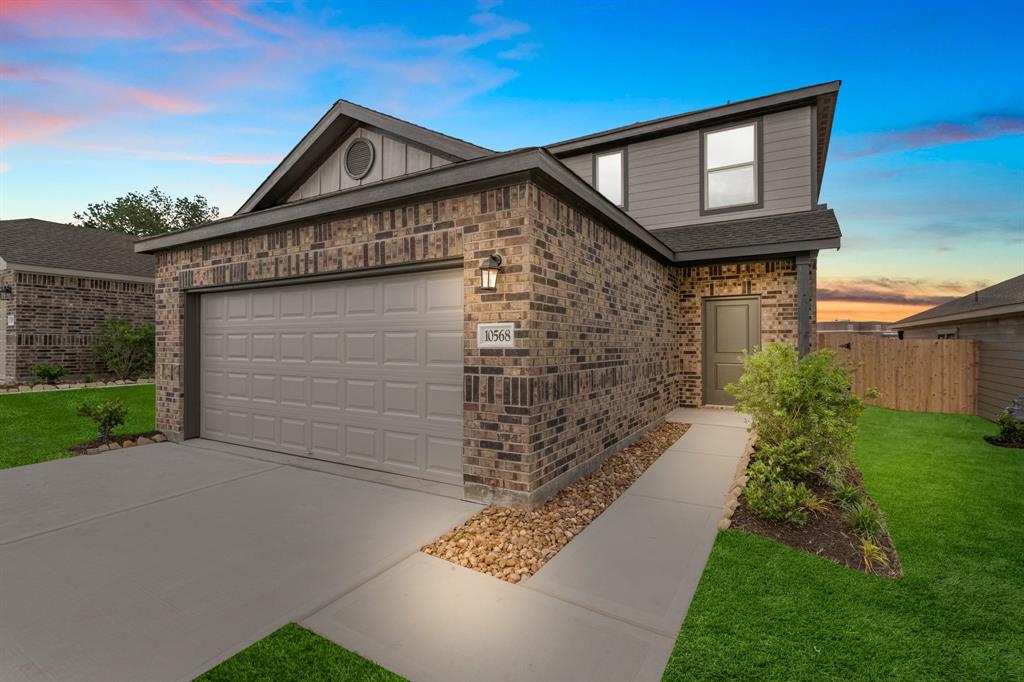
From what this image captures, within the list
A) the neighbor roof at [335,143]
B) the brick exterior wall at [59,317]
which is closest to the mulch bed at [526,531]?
the neighbor roof at [335,143]

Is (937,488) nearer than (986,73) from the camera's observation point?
Yes

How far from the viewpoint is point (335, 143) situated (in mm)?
7586

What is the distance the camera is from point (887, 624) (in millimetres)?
2729

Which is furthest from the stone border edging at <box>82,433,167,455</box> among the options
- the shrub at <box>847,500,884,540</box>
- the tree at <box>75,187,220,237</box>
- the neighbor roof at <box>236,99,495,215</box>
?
the tree at <box>75,187,220,237</box>

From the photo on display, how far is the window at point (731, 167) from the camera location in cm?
991

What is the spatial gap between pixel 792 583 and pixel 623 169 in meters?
10.1

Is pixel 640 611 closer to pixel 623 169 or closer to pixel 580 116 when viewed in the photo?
pixel 623 169

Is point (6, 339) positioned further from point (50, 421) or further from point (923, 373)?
point (923, 373)

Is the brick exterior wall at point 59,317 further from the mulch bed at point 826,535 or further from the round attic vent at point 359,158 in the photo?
the mulch bed at point 826,535

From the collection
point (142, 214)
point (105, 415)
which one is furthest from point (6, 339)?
point (142, 214)

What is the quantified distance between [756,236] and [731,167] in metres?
2.33

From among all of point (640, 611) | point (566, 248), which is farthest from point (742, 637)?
point (566, 248)

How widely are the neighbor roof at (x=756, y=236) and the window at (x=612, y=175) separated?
1975 millimetres

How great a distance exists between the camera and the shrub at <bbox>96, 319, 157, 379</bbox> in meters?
14.9
